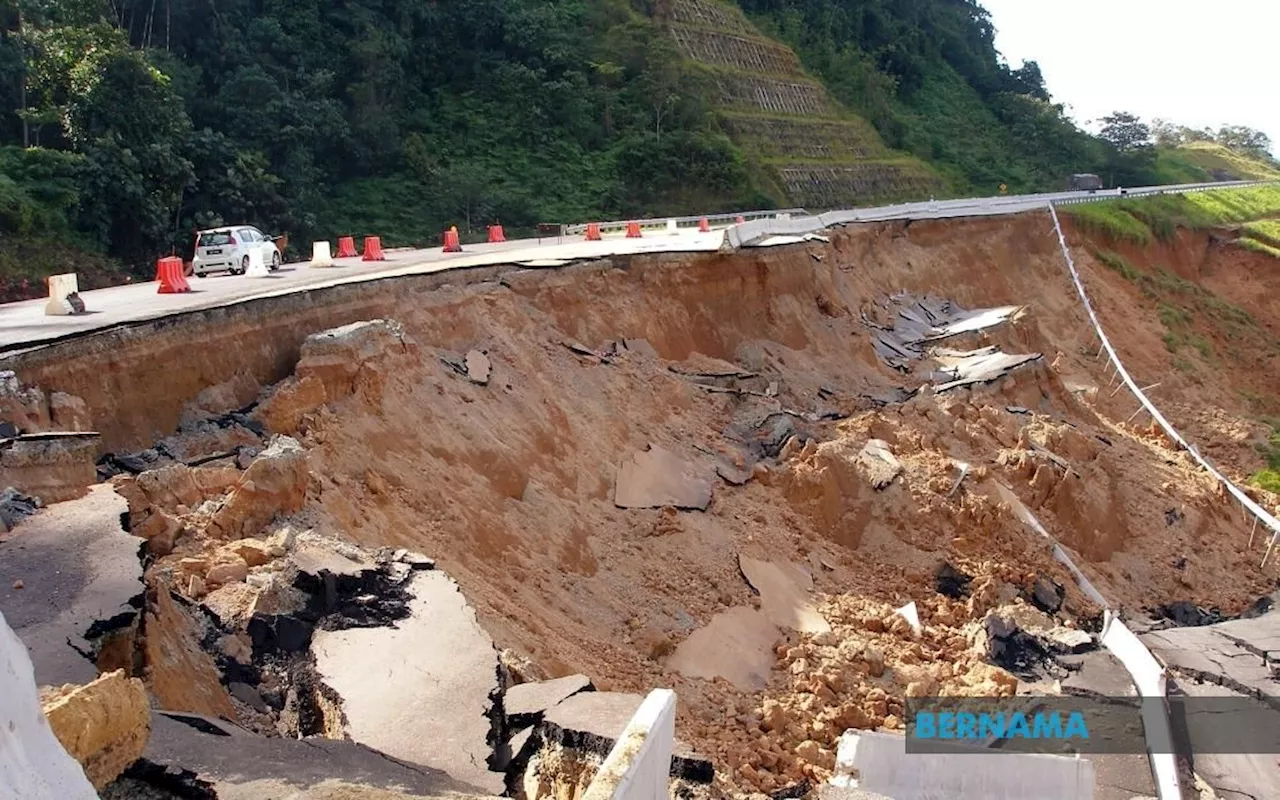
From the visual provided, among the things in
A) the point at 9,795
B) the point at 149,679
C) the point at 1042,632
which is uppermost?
the point at 9,795

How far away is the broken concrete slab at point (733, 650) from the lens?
9.77 m

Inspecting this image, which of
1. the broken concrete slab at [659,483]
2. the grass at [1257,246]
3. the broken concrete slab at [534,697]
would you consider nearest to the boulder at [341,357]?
the broken concrete slab at [659,483]

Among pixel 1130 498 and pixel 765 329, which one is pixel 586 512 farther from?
pixel 1130 498

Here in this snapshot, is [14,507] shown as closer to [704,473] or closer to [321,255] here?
[704,473]

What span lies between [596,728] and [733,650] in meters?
4.96

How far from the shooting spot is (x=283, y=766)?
15.0 feet

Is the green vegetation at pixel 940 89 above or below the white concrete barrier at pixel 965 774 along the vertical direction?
above

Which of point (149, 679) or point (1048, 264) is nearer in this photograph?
point (149, 679)

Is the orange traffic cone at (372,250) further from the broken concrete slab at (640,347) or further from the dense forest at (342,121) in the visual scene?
the dense forest at (342,121)

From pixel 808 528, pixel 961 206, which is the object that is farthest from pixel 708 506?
pixel 961 206

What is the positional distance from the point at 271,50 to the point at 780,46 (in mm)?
23408

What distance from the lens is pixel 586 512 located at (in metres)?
11.7

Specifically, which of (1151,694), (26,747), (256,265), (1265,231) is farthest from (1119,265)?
(26,747)

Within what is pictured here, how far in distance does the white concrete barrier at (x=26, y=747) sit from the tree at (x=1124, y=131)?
214 feet
